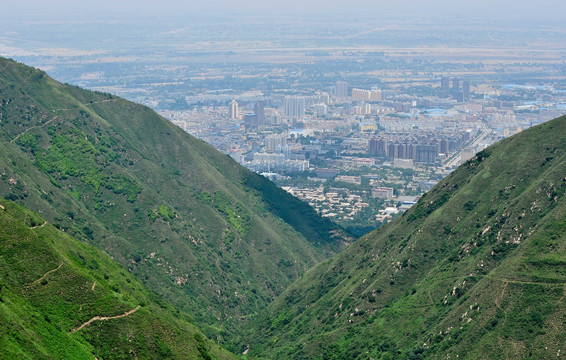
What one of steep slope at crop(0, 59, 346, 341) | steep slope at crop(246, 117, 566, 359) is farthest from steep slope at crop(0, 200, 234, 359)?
steep slope at crop(0, 59, 346, 341)

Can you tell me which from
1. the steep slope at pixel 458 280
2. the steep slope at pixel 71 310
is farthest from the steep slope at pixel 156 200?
the steep slope at pixel 71 310

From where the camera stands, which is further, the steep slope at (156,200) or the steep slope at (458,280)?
the steep slope at (156,200)

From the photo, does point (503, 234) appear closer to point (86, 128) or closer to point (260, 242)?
point (260, 242)

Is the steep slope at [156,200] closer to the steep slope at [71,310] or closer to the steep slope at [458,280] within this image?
the steep slope at [458,280]

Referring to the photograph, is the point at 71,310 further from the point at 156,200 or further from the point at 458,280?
the point at 156,200

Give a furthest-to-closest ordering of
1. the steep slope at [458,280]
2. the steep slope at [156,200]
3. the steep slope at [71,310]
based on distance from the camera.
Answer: the steep slope at [156,200] < the steep slope at [458,280] < the steep slope at [71,310]

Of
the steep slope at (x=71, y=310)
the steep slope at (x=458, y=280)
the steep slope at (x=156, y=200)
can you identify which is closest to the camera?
the steep slope at (x=71, y=310)
